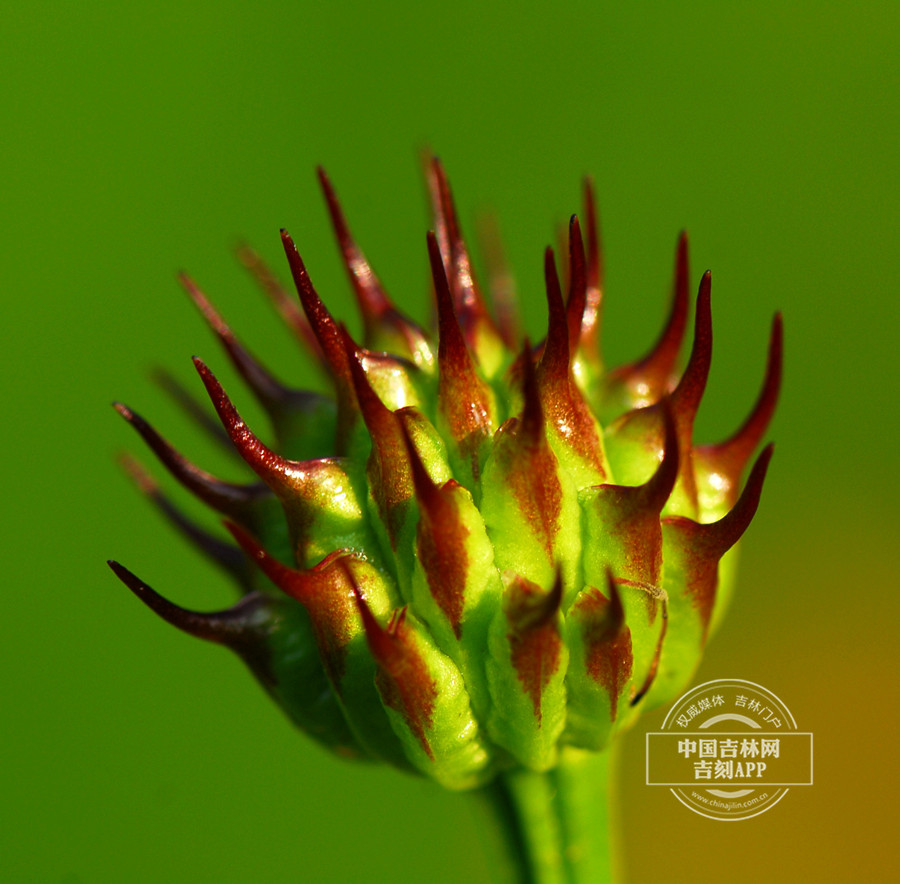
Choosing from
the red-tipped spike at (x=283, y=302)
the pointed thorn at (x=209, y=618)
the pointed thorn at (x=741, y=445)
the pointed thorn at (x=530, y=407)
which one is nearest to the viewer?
the pointed thorn at (x=530, y=407)

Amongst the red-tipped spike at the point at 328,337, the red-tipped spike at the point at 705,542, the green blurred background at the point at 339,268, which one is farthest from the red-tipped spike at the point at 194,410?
the green blurred background at the point at 339,268

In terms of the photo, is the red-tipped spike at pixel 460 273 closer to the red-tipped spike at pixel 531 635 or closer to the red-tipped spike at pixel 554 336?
the red-tipped spike at pixel 554 336

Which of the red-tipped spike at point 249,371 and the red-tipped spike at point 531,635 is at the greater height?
the red-tipped spike at point 249,371

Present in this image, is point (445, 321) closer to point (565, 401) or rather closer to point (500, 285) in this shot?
point (565, 401)

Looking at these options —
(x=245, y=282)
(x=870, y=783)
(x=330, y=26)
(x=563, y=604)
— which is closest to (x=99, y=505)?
(x=245, y=282)

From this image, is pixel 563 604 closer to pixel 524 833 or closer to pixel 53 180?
pixel 524 833

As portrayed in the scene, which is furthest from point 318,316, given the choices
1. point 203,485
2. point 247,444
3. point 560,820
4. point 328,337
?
point 560,820

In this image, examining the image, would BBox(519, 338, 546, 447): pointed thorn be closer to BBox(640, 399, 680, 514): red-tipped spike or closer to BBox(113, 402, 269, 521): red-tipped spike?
BBox(640, 399, 680, 514): red-tipped spike
